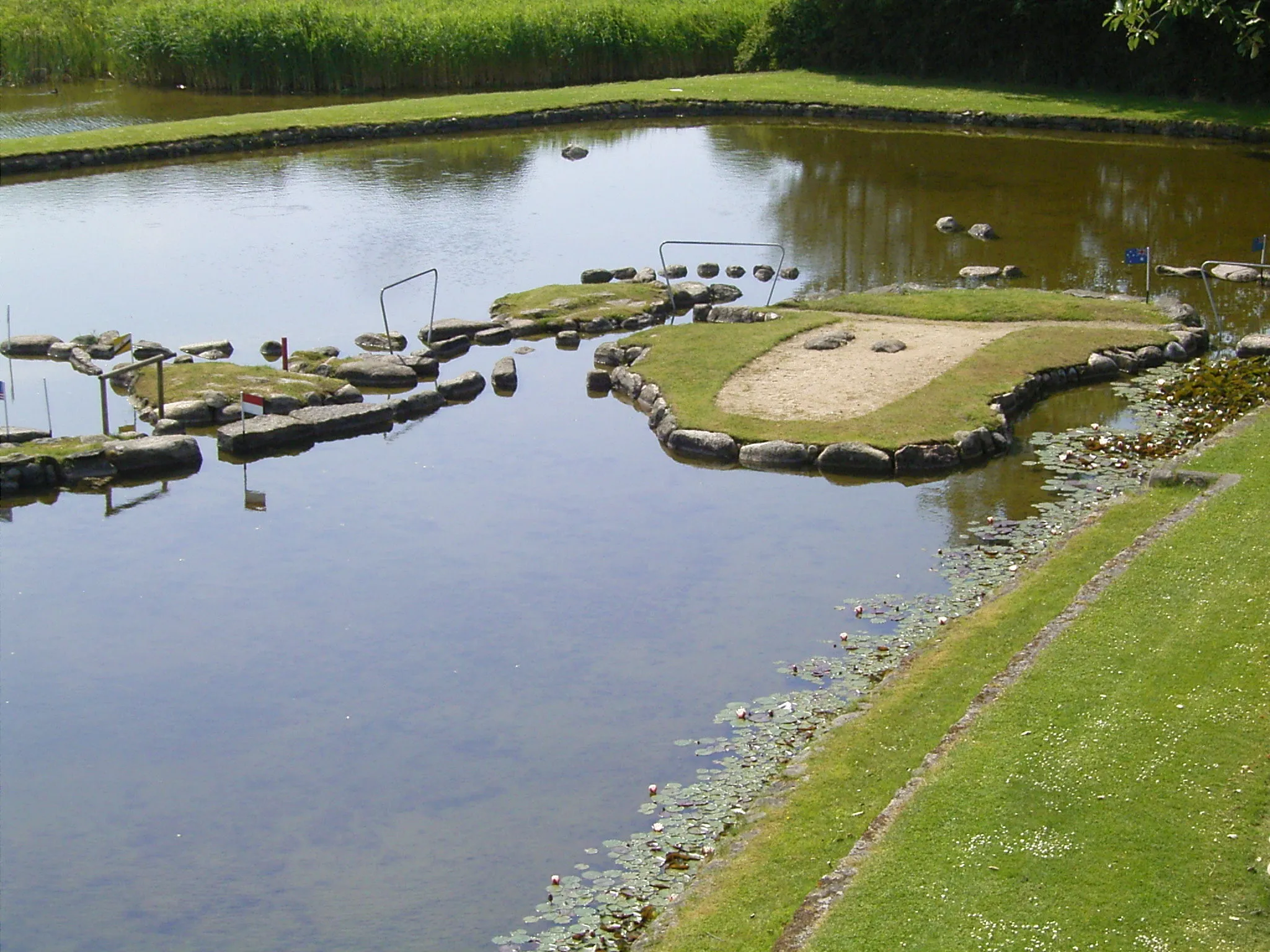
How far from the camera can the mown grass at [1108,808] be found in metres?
8.32

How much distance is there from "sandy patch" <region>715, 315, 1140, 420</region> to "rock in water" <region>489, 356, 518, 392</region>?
3.70 metres

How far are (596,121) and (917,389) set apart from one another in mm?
28749

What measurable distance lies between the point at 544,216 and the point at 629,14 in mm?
21986

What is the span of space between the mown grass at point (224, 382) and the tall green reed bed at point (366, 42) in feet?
99.3

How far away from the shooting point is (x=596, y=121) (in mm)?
47188

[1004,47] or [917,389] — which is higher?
[1004,47]

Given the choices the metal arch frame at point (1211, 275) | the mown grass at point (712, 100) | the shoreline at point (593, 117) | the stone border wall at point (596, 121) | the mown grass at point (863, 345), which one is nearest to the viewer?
the mown grass at point (863, 345)

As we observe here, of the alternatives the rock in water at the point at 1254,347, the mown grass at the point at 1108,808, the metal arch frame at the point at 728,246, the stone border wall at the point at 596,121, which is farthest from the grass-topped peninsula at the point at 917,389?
the stone border wall at the point at 596,121

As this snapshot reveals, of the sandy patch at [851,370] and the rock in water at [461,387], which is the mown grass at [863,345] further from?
the rock in water at [461,387]

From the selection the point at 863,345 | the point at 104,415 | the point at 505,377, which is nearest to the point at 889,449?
Answer: the point at 863,345

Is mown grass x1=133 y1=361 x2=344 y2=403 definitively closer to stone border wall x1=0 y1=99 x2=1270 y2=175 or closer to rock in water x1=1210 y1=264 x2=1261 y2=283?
rock in water x1=1210 y1=264 x2=1261 y2=283

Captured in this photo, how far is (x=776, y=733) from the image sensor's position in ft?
40.6

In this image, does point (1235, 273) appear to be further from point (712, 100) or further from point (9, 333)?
point (712, 100)

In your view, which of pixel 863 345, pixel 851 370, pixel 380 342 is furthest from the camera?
pixel 380 342
